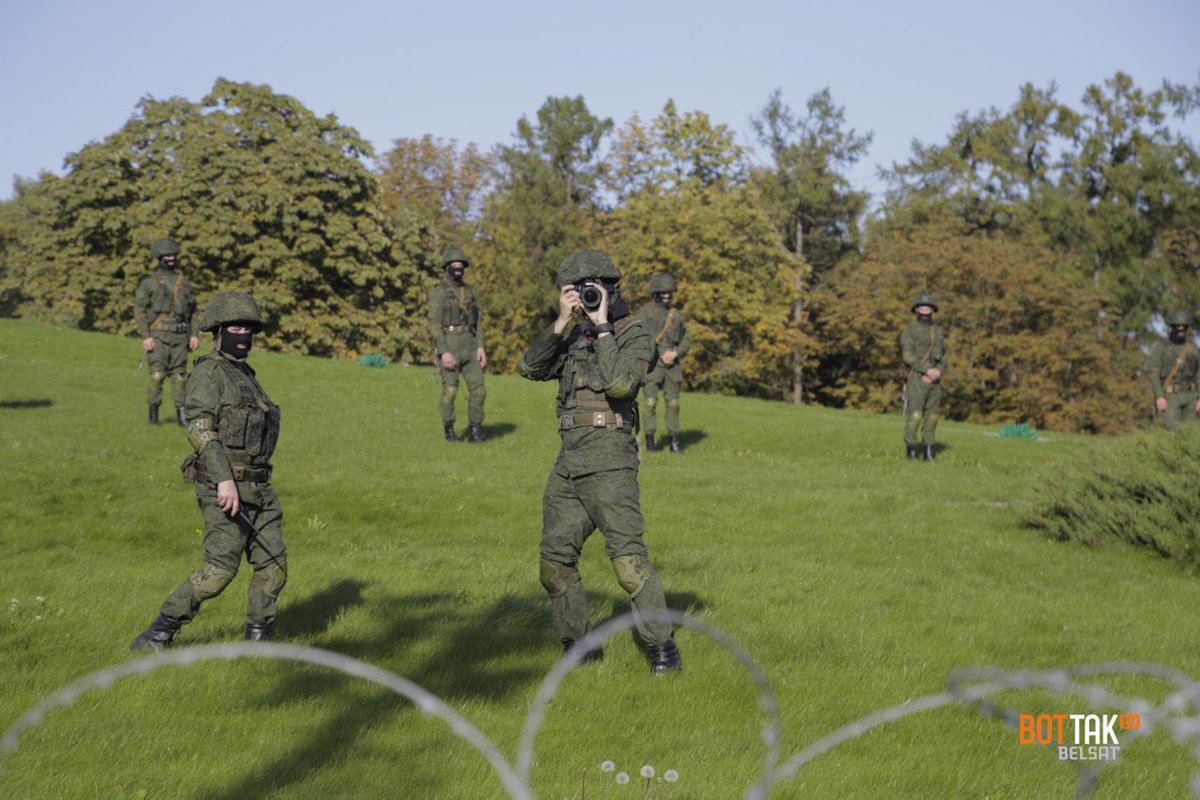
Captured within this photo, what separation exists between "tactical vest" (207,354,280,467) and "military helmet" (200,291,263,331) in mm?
246

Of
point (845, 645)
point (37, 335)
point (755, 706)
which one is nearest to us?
point (755, 706)

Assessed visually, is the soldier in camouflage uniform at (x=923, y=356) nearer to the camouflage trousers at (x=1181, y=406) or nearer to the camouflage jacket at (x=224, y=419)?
the camouflage trousers at (x=1181, y=406)

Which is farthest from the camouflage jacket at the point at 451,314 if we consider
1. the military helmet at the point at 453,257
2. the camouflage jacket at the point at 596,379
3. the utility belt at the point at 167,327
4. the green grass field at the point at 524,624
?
the camouflage jacket at the point at 596,379

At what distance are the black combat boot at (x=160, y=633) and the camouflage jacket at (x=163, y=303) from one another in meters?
11.6

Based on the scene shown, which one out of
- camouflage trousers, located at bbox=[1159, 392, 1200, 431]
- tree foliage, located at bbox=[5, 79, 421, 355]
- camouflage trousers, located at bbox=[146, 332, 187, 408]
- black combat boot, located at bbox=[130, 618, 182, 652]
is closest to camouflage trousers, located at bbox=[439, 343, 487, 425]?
camouflage trousers, located at bbox=[146, 332, 187, 408]

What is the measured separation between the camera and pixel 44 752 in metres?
5.69

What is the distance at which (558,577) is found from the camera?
7469mm

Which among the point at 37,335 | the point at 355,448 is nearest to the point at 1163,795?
the point at 355,448

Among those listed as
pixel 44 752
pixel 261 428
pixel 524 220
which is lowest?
pixel 44 752

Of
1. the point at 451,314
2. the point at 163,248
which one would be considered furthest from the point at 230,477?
the point at 163,248

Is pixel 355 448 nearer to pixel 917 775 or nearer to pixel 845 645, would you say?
pixel 845 645

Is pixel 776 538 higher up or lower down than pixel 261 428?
lower down

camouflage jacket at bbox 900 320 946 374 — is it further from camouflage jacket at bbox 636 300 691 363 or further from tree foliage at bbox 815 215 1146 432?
tree foliage at bbox 815 215 1146 432

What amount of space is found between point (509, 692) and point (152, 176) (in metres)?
49.3
